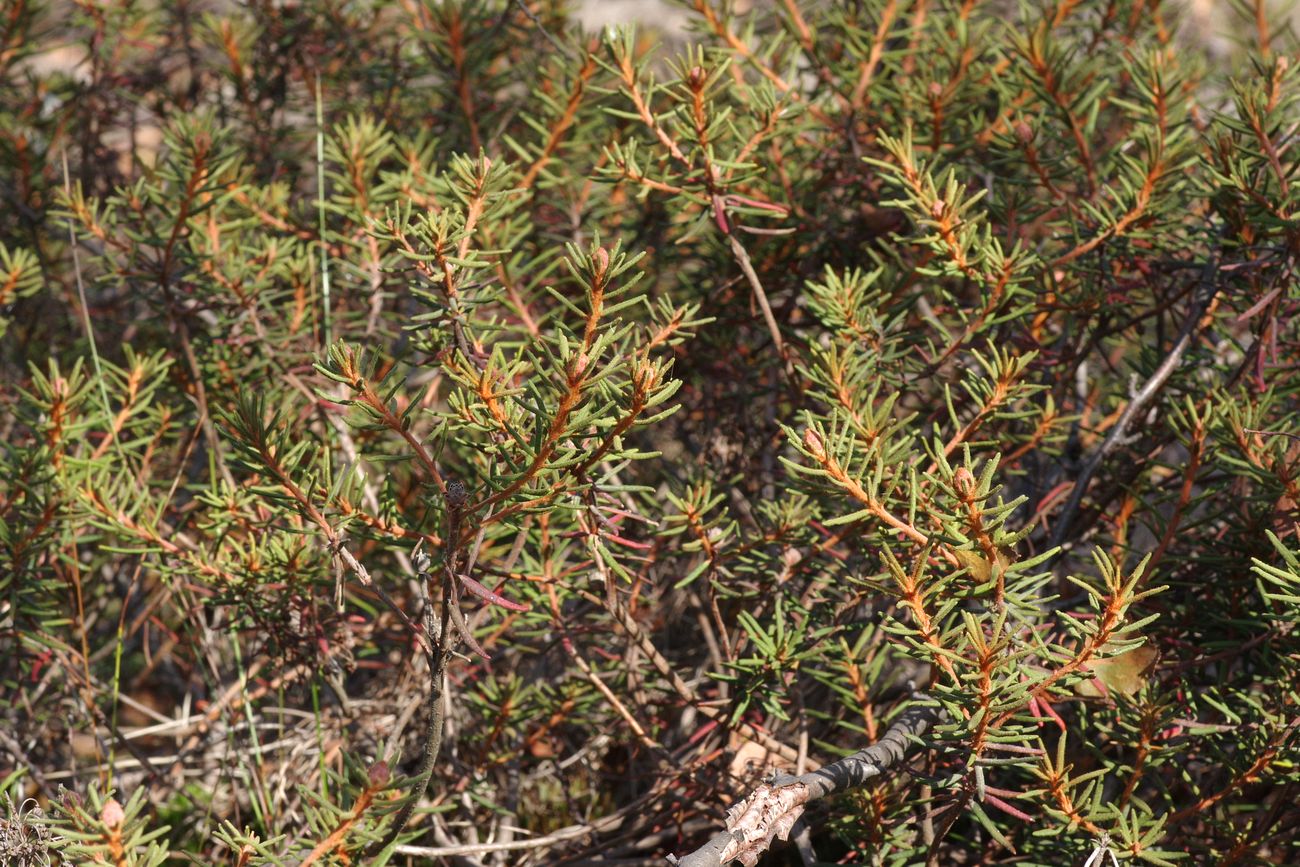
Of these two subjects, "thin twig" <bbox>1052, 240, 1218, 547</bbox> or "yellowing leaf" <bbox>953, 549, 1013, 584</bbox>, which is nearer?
"yellowing leaf" <bbox>953, 549, 1013, 584</bbox>

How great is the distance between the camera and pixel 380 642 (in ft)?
6.46

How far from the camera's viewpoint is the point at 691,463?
6.66 feet

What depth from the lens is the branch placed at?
113 centimetres

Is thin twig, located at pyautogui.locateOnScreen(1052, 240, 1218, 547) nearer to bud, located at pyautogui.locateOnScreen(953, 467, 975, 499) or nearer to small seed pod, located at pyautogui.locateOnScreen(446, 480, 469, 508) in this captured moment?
bud, located at pyautogui.locateOnScreen(953, 467, 975, 499)

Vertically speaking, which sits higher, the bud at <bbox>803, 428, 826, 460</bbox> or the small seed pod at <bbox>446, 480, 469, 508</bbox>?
the bud at <bbox>803, 428, 826, 460</bbox>

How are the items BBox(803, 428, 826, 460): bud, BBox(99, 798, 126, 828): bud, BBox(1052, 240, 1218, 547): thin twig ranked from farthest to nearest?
1. BBox(1052, 240, 1218, 547): thin twig
2. BBox(803, 428, 826, 460): bud
3. BBox(99, 798, 126, 828): bud

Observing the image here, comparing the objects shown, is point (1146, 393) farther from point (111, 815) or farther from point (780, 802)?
point (111, 815)

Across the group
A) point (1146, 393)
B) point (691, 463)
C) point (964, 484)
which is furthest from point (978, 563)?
point (691, 463)

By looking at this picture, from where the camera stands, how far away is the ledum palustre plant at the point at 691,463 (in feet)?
4.06

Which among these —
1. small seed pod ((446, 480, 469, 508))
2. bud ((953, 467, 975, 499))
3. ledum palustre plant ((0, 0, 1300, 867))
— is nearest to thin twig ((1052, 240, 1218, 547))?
ledum palustre plant ((0, 0, 1300, 867))

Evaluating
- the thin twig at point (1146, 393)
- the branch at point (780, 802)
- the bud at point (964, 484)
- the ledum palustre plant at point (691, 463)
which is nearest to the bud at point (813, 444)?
the ledum palustre plant at point (691, 463)

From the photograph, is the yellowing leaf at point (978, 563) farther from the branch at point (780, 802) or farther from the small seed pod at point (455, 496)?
the small seed pod at point (455, 496)

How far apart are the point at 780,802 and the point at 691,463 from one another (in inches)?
35.5

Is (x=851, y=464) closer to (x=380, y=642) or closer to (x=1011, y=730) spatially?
(x=1011, y=730)
